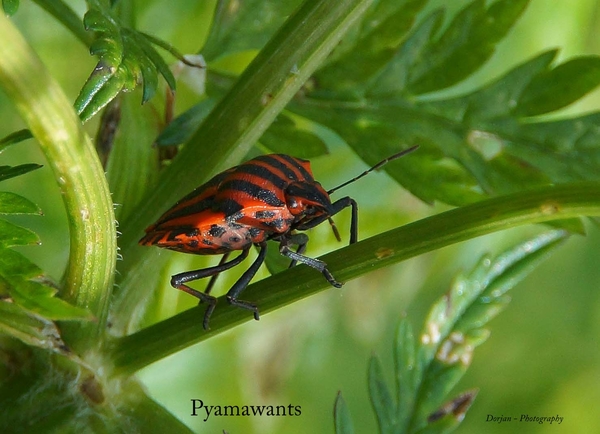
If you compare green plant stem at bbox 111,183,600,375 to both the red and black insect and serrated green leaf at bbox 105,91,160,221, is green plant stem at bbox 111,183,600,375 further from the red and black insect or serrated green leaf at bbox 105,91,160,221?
serrated green leaf at bbox 105,91,160,221

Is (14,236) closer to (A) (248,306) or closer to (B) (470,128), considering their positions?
(A) (248,306)

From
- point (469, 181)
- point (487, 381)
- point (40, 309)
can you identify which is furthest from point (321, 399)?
point (40, 309)

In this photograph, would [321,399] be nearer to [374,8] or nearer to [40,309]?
[374,8]

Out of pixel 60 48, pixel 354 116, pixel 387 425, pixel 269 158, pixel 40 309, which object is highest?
pixel 60 48

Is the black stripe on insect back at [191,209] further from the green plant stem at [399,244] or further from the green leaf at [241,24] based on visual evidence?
the green leaf at [241,24]

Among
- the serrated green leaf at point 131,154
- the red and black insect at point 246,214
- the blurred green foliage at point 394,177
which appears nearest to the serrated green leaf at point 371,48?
the blurred green foliage at point 394,177

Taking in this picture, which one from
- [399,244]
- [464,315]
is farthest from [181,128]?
[464,315]
